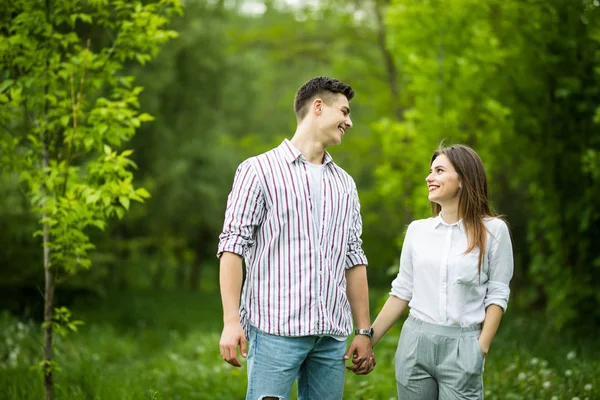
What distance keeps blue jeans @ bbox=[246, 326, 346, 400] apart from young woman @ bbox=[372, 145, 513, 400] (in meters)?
0.34

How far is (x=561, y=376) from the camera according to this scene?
5477 mm

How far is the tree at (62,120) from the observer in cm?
449

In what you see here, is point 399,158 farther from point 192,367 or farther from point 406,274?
point 406,274

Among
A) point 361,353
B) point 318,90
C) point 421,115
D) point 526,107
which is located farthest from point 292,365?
point 526,107

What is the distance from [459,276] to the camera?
3162mm

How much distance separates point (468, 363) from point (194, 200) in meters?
13.7

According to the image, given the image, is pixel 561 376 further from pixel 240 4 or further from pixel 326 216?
pixel 240 4

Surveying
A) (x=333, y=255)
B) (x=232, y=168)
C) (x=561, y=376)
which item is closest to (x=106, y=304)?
(x=232, y=168)

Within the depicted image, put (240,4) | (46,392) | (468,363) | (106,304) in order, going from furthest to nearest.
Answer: (240,4) → (106,304) → (46,392) → (468,363)

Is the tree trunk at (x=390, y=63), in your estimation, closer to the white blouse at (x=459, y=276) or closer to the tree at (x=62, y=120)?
the tree at (x=62, y=120)

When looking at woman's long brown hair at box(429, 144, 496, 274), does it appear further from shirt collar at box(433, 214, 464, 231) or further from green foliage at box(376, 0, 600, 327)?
green foliage at box(376, 0, 600, 327)

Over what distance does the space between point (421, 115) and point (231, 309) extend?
5.57 metres

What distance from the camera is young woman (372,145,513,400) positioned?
3139 millimetres

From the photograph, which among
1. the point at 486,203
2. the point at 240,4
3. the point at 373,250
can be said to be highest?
the point at 240,4
